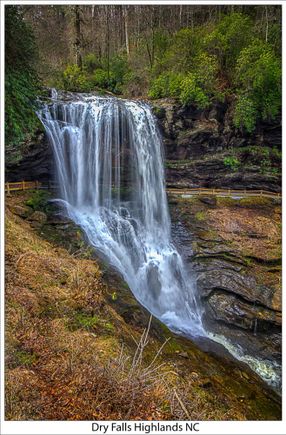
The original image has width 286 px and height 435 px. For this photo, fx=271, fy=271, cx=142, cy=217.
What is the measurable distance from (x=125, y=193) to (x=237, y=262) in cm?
700

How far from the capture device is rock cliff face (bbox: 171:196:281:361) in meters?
10.0

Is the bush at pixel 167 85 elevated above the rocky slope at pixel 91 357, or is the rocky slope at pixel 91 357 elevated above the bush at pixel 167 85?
the bush at pixel 167 85

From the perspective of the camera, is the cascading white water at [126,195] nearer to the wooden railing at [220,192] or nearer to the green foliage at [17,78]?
the wooden railing at [220,192]

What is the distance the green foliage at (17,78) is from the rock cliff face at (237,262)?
883 centimetres

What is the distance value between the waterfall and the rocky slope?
2304 millimetres

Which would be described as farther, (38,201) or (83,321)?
(38,201)

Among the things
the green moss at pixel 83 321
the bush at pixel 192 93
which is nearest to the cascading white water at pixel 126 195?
the bush at pixel 192 93

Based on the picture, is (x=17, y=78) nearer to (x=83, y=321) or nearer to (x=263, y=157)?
(x=83, y=321)

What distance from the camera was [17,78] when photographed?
665 centimetres

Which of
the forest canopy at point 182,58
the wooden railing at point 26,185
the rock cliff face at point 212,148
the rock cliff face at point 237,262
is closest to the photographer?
the rock cliff face at point 237,262

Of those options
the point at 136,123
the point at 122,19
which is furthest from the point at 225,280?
the point at 122,19

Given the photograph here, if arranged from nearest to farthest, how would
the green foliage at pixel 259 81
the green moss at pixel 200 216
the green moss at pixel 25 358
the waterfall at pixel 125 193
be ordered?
1. the green moss at pixel 25 358
2. the waterfall at pixel 125 193
3. the green moss at pixel 200 216
4. the green foliage at pixel 259 81

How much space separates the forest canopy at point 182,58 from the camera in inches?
630

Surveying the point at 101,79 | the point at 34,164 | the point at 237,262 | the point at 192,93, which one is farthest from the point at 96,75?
the point at 237,262
